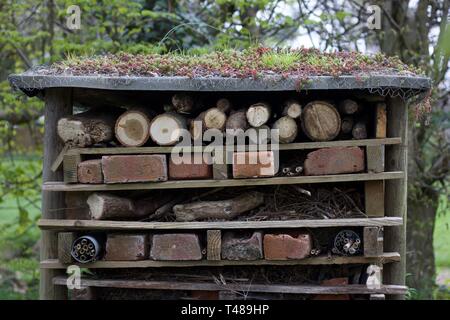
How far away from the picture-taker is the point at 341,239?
455 centimetres

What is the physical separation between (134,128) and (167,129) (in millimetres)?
249

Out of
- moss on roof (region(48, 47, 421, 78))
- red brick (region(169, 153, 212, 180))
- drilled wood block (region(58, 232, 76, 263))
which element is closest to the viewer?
moss on roof (region(48, 47, 421, 78))

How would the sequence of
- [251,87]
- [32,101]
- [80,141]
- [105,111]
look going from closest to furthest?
[251,87] < [80,141] < [105,111] < [32,101]

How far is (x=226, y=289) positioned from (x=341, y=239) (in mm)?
903

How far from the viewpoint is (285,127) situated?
4457 millimetres

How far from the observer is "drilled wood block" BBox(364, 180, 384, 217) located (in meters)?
4.59

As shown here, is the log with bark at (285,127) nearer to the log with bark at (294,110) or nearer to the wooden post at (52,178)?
the log with bark at (294,110)

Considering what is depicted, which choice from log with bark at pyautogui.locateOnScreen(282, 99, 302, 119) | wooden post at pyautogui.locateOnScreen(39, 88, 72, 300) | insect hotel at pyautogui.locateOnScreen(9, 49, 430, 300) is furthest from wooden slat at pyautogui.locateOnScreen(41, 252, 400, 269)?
log with bark at pyautogui.locateOnScreen(282, 99, 302, 119)

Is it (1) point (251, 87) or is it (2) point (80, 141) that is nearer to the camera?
(1) point (251, 87)

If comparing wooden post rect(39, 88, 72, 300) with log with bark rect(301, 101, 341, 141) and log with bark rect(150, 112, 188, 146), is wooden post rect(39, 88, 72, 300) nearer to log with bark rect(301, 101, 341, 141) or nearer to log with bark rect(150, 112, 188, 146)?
log with bark rect(150, 112, 188, 146)

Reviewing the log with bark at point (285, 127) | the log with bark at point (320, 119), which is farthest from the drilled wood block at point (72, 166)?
the log with bark at point (320, 119)

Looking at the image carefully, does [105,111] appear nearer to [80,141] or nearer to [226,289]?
[80,141]

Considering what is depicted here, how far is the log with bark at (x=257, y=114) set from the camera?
4.43m

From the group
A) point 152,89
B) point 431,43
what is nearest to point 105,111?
point 152,89
